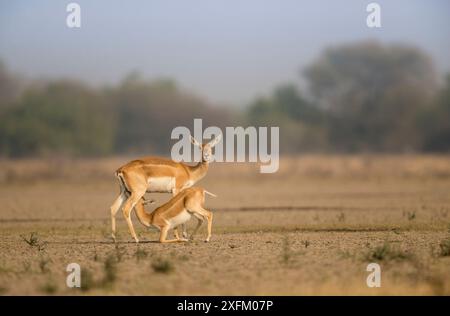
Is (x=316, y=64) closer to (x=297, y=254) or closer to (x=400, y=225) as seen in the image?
(x=400, y=225)

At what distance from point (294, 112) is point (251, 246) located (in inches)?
2486

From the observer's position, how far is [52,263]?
11.8 meters

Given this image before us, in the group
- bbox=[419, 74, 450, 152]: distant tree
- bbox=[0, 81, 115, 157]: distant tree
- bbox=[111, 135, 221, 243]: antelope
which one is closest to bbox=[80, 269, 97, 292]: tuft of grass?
bbox=[111, 135, 221, 243]: antelope

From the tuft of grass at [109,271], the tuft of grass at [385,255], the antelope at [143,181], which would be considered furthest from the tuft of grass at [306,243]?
the tuft of grass at [109,271]

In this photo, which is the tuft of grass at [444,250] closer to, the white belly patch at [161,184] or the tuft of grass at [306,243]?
the tuft of grass at [306,243]

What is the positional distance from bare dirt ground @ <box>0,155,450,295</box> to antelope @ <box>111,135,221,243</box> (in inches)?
23.0

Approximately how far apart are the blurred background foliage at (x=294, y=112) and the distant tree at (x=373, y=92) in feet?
0.27

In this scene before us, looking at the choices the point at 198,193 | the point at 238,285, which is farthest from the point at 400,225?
the point at 238,285

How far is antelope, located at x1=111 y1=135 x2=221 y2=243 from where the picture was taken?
1396 cm

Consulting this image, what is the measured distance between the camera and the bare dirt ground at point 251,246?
33.7ft

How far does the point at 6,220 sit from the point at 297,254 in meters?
9.07

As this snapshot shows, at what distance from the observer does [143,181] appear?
46.2 ft

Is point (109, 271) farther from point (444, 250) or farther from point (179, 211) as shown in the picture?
point (444, 250)

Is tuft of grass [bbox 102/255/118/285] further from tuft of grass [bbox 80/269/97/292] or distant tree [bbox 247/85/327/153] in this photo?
distant tree [bbox 247/85/327/153]
